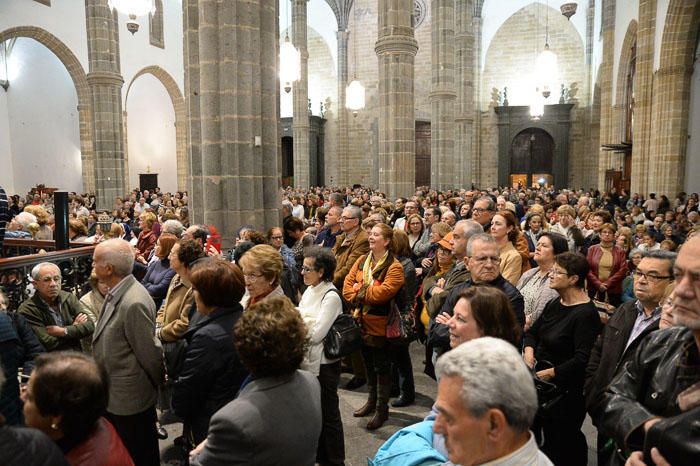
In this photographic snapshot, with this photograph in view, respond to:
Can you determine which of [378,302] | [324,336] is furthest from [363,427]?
[324,336]

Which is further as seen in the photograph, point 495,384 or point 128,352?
point 128,352

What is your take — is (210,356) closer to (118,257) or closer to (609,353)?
(118,257)

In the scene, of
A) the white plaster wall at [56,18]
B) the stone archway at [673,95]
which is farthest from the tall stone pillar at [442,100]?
the white plaster wall at [56,18]

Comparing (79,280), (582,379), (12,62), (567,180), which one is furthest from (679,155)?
(12,62)

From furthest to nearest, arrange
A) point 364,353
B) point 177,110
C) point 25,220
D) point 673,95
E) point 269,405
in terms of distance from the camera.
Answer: point 177,110
point 673,95
point 25,220
point 364,353
point 269,405

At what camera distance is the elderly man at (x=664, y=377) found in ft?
5.84

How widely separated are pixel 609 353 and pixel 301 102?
73.4 feet

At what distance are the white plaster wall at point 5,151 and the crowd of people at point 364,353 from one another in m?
18.4

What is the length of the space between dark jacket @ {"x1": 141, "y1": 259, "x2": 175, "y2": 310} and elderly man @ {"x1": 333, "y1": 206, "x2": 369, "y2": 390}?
162cm

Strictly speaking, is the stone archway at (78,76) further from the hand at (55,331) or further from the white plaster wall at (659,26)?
the white plaster wall at (659,26)

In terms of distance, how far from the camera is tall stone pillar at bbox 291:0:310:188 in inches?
922

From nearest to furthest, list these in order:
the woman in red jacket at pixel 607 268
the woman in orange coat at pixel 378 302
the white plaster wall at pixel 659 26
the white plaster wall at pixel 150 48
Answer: the woman in orange coat at pixel 378 302, the woman in red jacket at pixel 607 268, the white plaster wall at pixel 659 26, the white plaster wall at pixel 150 48

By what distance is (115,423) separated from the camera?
135 inches

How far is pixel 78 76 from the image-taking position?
20.7 metres
